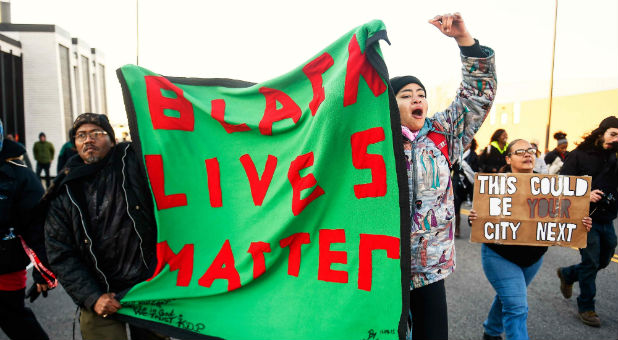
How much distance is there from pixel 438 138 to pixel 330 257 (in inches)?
35.0

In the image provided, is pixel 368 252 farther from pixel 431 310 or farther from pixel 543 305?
pixel 543 305

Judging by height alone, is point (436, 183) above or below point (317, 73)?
below

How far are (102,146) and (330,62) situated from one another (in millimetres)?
1454

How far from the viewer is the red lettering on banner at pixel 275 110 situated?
2572 mm

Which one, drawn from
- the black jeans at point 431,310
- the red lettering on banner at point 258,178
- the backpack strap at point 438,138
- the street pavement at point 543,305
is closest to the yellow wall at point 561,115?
the street pavement at point 543,305

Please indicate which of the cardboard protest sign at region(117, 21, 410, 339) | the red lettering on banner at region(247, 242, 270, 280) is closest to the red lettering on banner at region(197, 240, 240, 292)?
the cardboard protest sign at region(117, 21, 410, 339)

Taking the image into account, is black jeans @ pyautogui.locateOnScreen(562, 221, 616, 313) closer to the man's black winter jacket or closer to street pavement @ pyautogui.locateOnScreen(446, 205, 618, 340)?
street pavement @ pyautogui.locateOnScreen(446, 205, 618, 340)

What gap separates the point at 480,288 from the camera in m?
5.00

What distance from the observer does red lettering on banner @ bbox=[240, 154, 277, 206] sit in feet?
8.58

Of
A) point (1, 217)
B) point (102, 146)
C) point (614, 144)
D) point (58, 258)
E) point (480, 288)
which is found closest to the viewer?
point (58, 258)

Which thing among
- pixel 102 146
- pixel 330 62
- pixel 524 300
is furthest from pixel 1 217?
pixel 524 300

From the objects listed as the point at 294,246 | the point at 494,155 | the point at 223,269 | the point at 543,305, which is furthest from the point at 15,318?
the point at 494,155

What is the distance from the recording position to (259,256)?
99.8 inches

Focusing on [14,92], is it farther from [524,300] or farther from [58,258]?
[524,300]
